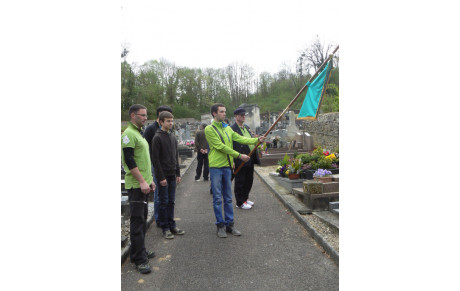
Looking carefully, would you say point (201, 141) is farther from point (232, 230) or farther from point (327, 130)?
point (327, 130)

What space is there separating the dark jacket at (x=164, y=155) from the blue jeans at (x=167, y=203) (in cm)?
16

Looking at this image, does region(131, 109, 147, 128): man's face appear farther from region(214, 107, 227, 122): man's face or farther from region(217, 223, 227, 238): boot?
region(217, 223, 227, 238): boot

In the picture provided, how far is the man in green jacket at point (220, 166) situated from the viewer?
13.6 feet

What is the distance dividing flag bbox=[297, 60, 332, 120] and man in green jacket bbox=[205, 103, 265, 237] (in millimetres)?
830

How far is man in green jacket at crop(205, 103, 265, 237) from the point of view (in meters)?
4.15

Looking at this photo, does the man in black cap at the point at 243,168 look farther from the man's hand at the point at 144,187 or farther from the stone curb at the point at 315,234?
the man's hand at the point at 144,187

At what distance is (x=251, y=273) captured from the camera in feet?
10.0

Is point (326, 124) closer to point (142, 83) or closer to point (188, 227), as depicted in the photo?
point (188, 227)

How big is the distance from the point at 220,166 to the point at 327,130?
12.3m

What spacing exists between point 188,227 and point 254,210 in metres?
1.50

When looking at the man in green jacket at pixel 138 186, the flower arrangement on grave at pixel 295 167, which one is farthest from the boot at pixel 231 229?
the flower arrangement on grave at pixel 295 167

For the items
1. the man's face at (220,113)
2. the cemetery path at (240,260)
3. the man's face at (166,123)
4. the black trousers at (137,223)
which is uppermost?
the man's face at (220,113)

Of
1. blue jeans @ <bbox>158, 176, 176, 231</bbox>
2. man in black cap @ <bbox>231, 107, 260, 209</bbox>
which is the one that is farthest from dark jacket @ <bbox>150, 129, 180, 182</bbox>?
man in black cap @ <bbox>231, 107, 260, 209</bbox>

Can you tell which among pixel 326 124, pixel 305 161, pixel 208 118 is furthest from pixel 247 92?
pixel 305 161
